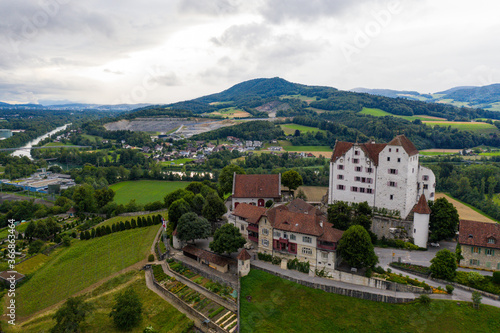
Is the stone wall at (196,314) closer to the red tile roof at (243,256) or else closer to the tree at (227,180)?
the red tile roof at (243,256)

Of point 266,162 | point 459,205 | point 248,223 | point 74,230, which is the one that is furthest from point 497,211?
point 74,230

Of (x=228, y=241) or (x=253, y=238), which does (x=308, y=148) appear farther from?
(x=228, y=241)

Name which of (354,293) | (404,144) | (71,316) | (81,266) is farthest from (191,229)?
(404,144)

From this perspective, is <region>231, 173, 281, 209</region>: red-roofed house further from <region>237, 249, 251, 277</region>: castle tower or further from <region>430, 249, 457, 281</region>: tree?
<region>430, 249, 457, 281</region>: tree

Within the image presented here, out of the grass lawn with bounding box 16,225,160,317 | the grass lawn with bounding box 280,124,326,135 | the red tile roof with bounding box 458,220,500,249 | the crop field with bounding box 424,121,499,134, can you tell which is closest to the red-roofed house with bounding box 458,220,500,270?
the red tile roof with bounding box 458,220,500,249

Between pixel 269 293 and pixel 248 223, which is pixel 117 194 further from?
pixel 269 293

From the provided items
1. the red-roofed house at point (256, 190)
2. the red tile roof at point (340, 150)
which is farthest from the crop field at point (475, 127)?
the red-roofed house at point (256, 190)
